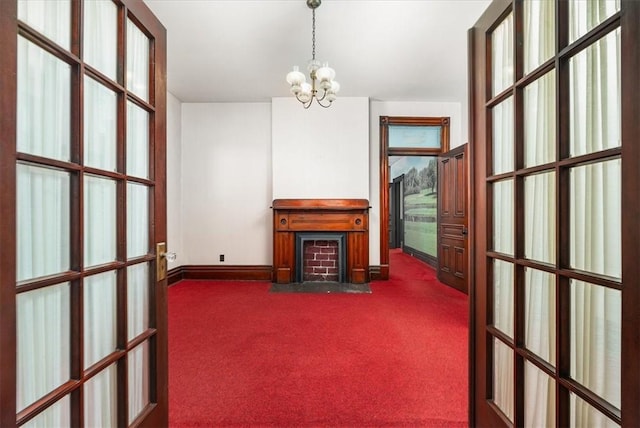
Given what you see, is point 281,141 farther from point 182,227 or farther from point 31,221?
point 31,221

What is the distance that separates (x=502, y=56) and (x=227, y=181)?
4385 millimetres

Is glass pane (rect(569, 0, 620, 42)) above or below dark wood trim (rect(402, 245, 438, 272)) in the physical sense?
above

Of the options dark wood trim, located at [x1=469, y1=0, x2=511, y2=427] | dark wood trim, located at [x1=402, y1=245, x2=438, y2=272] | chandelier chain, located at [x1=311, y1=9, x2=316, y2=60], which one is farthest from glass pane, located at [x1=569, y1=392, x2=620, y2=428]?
dark wood trim, located at [x1=402, y1=245, x2=438, y2=272]

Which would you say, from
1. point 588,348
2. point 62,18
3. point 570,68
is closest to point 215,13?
point 62,18

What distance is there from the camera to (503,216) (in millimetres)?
1158

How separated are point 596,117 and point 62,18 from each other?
1.49 meters

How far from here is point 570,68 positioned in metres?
0.85

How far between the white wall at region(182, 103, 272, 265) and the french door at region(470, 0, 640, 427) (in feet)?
13.1

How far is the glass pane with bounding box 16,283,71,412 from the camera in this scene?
2.41 feet

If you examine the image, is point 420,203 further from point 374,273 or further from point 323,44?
point 323,44

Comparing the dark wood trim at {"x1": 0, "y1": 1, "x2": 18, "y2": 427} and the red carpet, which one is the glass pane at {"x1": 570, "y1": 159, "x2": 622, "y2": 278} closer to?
the red carpet

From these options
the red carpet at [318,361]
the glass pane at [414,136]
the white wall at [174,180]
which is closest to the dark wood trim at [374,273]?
the red carpet at [318,361]

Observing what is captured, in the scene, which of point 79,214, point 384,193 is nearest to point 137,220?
point 79,214

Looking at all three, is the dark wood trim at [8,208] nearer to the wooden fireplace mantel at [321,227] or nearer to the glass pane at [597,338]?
the glass pane at [597,338]
